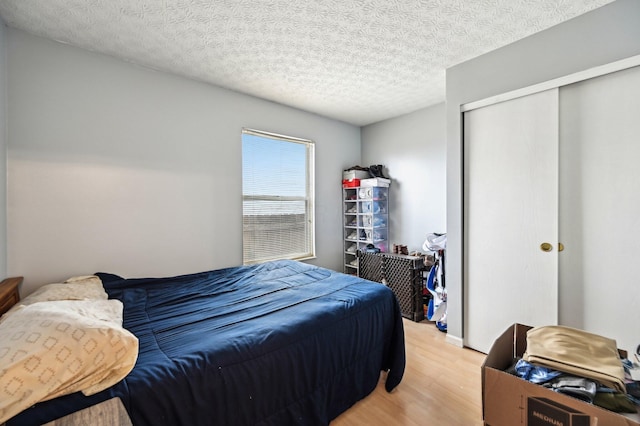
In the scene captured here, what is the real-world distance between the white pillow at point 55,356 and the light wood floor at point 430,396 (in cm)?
124

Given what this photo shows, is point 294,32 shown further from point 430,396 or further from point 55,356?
point 430,396

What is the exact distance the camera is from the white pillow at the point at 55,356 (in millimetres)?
760

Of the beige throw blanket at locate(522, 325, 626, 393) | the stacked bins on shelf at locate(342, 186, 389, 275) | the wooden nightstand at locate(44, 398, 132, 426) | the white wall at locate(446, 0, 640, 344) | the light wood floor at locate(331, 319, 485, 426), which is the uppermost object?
the white wall at locate(446, 0, 640, 344)

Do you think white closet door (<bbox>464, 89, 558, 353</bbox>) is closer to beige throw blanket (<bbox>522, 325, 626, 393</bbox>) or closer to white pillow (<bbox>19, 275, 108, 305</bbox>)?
beige throw blanket (<bbox>522, 325, 626, 393</bbox>)

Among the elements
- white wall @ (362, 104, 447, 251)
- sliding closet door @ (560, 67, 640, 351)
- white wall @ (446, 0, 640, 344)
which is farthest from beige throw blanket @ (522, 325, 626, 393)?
white wall @ (362, 104, 447, 251)

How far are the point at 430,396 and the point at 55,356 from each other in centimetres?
200

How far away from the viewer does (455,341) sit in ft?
7.84

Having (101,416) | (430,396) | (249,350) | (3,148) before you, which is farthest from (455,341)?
(3,148)

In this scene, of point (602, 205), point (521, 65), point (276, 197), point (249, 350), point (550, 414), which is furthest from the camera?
point (276, 197)

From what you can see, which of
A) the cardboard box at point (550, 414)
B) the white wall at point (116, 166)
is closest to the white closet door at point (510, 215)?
the cardboard box at point (550, 414)

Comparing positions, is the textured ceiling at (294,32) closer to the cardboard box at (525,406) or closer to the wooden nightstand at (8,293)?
the wooden nightstand at (8,293)

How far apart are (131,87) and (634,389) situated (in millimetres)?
3489

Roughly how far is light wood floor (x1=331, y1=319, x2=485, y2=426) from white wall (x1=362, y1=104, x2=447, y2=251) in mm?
1511

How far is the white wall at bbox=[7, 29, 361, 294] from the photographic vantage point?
6.04 ft
